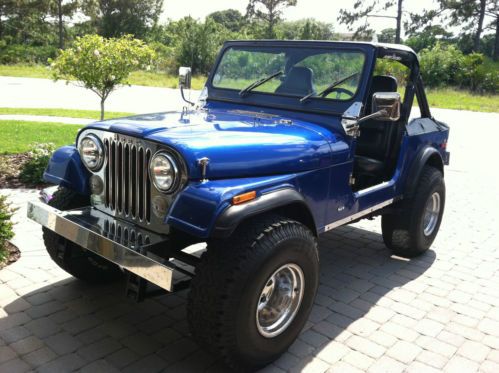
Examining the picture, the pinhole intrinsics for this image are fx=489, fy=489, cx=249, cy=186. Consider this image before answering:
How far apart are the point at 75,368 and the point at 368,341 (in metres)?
1.86

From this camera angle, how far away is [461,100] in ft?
80.1

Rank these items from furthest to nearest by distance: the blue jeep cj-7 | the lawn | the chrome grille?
the lawn, the chrome grille, the blue jeep cj-7

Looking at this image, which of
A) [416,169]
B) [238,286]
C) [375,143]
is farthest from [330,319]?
[375,143]

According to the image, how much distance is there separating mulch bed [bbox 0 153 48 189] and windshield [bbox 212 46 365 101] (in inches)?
132

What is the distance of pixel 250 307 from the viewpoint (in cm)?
261

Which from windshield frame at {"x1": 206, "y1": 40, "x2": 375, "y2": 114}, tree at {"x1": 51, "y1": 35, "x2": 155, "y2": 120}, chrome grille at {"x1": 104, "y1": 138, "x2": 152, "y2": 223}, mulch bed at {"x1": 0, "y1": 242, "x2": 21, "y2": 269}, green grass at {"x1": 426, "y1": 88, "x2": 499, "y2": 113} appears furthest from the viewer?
green grass at {"x1": 426, "y1": 88, "x2": 499, "y2": 113}

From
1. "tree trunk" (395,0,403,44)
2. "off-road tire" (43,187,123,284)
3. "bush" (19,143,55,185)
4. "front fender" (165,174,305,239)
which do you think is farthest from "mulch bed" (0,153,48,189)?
"tree trunk" (395,0,403,44)

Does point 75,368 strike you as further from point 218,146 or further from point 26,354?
point 218,146

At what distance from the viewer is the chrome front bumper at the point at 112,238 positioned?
2.52 meters

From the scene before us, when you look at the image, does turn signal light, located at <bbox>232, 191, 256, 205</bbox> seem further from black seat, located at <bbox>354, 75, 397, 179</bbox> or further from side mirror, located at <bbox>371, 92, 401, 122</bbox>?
black seat, located at <bbox>354, 75, 397, 179</bbox>

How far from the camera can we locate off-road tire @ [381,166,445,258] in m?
4.45

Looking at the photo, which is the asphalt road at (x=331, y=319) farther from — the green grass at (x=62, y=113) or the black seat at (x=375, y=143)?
the green grass at (x=62, y=113)

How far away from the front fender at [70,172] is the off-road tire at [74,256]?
0.10m

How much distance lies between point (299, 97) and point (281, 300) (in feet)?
5.62
